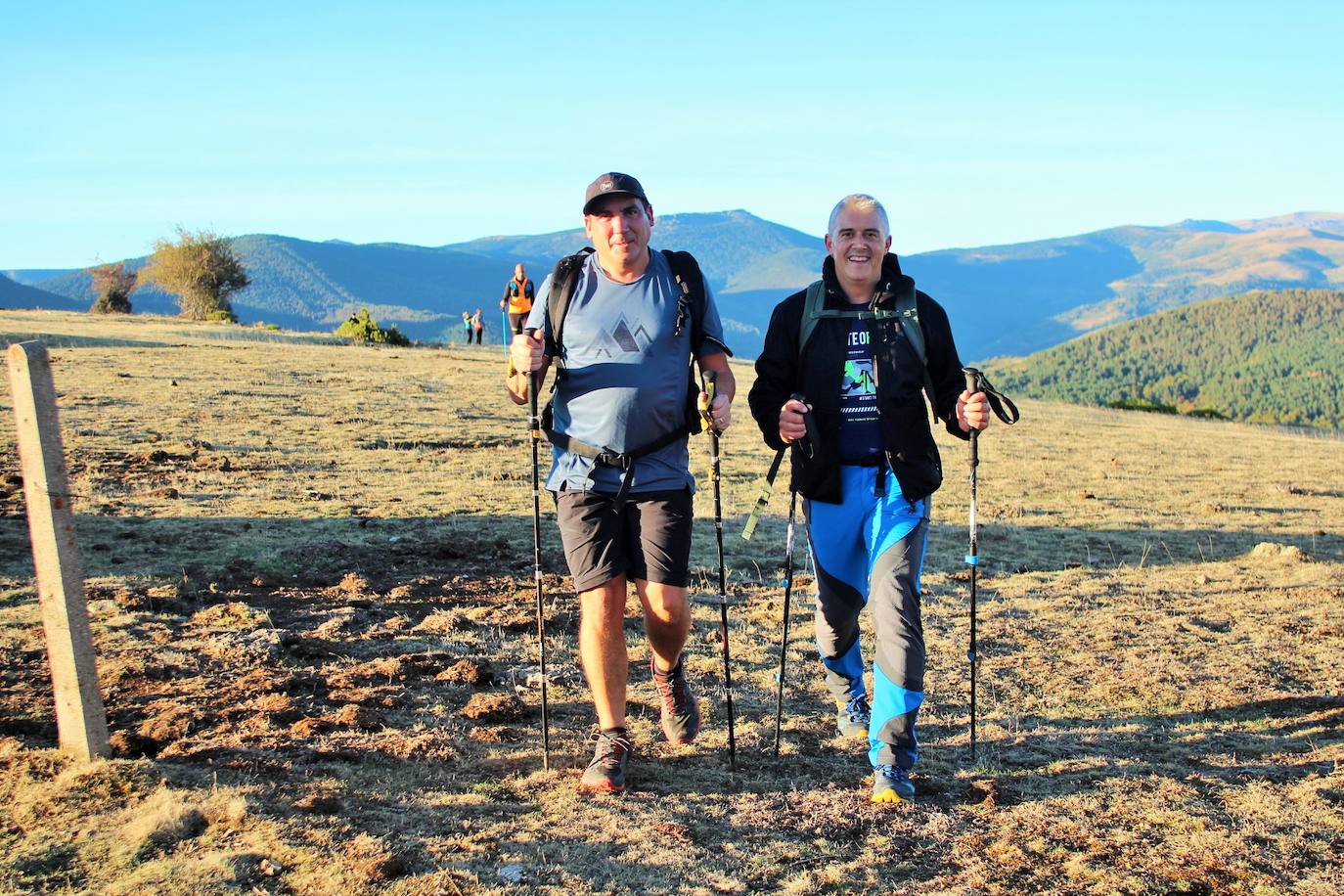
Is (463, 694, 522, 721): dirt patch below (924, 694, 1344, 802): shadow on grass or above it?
above

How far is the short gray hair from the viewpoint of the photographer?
556 centimetres

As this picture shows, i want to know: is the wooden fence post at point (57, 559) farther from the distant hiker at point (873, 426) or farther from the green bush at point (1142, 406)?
the green bush at point (1142, 406)

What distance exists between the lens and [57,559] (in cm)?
497

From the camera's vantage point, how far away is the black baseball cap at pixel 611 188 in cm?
532

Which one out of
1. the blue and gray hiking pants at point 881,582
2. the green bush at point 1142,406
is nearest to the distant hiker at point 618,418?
the blue and gray hiking pants at point 881,582

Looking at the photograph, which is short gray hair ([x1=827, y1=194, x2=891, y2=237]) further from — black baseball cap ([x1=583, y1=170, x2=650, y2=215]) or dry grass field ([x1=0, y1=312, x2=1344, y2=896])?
dry grass field ([x1=0, y1=312, x2=1344, y2=896])

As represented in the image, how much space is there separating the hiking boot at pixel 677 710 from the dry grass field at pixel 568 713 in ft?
0.29

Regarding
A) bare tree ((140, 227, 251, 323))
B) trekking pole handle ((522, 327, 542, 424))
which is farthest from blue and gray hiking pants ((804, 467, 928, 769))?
bare tree ((140, 227, 251, 323))

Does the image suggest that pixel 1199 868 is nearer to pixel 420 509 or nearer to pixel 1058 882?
pixel 1058 882

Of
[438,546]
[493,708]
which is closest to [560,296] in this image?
[493,708]

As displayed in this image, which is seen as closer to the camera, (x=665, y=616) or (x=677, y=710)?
(x=665, y=616)

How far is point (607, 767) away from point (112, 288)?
73.2 m

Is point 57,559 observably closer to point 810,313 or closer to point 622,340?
point 622,340

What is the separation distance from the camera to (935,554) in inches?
440
